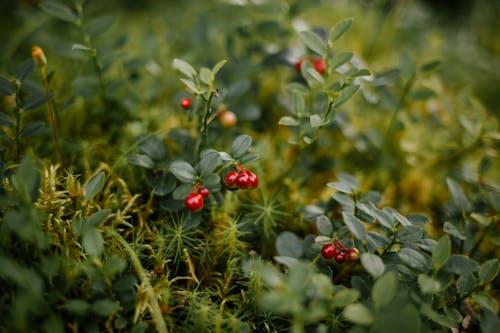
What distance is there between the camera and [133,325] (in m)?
1.16

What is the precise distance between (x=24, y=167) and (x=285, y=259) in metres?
0.81

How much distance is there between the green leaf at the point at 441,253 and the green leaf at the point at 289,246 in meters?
0.45

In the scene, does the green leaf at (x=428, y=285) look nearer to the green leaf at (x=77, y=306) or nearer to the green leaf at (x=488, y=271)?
the green leaf at (x=488, y=271)

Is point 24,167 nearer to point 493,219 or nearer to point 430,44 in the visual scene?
point 493,219

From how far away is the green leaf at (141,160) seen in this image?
137cm

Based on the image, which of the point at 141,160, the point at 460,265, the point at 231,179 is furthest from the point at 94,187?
the point at 460,265

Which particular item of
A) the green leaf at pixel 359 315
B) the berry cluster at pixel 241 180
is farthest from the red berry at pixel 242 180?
the green leaf at pixel 359 315

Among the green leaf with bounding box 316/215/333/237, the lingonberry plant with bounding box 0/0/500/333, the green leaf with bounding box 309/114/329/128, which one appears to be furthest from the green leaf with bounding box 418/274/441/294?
the green leaf with bounding box 309/114/329/128

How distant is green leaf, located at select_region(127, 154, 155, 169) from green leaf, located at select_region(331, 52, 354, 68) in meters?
0.79

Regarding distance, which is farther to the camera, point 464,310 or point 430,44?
point 430,44

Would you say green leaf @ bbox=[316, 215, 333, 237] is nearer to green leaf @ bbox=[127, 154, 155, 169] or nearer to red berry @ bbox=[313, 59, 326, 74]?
green leaf @ bbox=[127, 154, 155, 169]

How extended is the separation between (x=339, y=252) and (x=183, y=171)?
602 mm

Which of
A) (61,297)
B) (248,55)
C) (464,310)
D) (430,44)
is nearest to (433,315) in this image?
(464,310)

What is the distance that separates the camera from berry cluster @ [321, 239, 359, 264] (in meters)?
1.22
